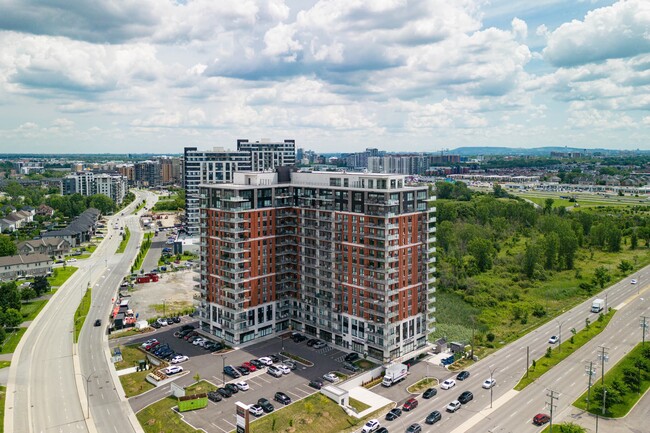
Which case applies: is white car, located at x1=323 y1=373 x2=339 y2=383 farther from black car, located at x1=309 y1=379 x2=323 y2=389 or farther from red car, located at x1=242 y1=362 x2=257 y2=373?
red car, located at x1=242 y1=362 x2=257 y2=373

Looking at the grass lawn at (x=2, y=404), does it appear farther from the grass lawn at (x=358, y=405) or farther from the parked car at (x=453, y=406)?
the parked car at (x=453, y=406)

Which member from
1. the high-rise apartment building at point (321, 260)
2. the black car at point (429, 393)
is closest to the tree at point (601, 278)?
the high-rise apartment building at point (321, 260)

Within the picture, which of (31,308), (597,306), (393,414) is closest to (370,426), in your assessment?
(393,414)

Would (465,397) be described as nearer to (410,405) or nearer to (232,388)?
(410,405)

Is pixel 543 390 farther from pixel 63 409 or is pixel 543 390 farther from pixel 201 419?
pixel 63 409

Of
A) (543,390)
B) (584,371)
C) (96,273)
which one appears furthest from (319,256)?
(96,273)
